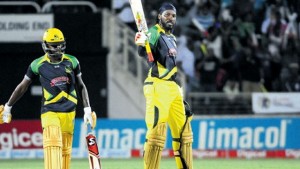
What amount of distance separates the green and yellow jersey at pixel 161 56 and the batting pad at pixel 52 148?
5.09 feet

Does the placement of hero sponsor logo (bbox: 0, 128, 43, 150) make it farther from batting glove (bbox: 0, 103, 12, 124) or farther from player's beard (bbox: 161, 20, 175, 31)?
player's beard (bbox: 161, 20, 175, 31)

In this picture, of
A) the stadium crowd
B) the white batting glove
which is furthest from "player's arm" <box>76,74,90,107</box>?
the stadium crowd

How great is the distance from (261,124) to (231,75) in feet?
5.79

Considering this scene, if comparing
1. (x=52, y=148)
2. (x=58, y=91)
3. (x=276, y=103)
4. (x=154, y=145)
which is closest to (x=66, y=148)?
(x=52, y=148)

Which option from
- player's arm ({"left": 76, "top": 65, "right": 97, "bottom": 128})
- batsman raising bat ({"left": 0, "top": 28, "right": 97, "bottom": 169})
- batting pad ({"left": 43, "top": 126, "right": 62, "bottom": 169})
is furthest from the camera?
player's arm ({"left": 76, "top": 65, "right": 97, "bottom": 128})

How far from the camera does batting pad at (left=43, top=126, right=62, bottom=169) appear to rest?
11453 mm

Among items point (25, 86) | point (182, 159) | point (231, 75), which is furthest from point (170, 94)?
point (231, 75)

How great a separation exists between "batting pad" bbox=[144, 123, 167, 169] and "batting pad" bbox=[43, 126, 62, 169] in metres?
1.16

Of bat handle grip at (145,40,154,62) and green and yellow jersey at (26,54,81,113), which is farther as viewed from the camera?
bat handle grip at (145,40,154,62)

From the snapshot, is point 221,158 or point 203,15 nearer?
point 221,158

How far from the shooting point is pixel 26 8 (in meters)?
22.9

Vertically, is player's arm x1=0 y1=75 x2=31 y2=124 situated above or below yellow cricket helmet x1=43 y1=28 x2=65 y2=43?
below

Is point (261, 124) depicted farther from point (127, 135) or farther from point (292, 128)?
point (127, 135)

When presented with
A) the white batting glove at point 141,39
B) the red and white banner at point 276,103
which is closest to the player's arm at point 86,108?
the white batting glove at point 141,39
